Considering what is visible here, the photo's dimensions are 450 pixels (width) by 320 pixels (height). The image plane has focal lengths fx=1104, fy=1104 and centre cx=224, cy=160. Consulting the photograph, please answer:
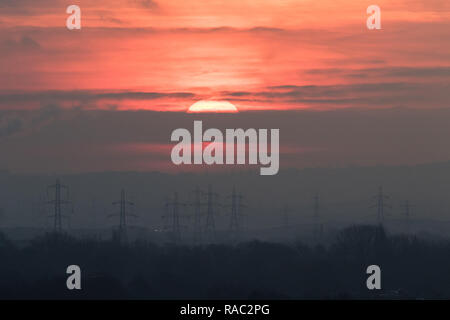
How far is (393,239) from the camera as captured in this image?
95.1 m

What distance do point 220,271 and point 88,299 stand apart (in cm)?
1776

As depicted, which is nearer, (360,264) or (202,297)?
(202,297)

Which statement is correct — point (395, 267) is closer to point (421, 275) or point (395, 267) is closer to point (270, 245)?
point (421, 275)

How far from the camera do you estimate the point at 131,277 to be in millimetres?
73812
